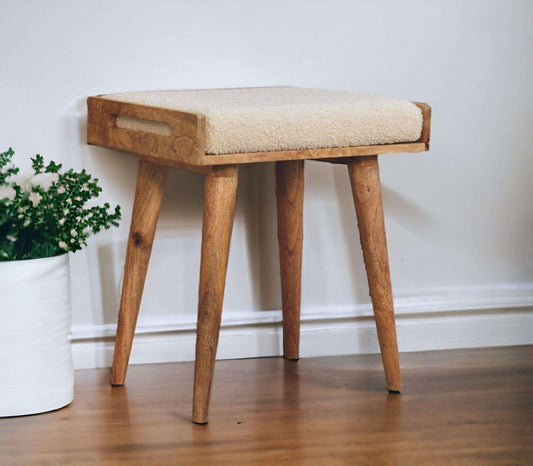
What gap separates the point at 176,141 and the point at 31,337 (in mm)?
347

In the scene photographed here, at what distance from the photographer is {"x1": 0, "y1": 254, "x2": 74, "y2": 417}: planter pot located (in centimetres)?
115

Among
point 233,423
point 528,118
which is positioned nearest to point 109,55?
point 233,423

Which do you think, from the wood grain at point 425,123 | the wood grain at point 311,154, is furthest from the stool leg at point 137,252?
the wood grain at point 425,123

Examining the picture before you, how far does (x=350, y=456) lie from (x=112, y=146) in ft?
1.79

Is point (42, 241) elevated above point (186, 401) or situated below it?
above

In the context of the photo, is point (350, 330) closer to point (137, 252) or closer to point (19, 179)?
point (137, 252)

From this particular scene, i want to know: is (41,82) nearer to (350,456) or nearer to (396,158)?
(396,158)

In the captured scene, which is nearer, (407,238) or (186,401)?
(186,401)

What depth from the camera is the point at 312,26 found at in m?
1.39

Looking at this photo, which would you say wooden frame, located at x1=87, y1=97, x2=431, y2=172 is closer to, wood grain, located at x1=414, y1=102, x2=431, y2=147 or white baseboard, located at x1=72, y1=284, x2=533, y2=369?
wood grain, located at x1=414, y1=102, x2=431, y2=147

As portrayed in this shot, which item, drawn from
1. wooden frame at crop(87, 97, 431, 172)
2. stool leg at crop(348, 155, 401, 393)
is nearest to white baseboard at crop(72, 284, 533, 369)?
stool leg at crop(348, 155, 401, 393)

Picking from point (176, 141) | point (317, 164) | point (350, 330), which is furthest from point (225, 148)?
point (350, 330)

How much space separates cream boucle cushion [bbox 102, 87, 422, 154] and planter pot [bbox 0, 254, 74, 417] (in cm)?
24

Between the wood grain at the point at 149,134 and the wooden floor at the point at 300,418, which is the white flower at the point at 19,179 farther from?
the wooden floor at the point at 300,418
